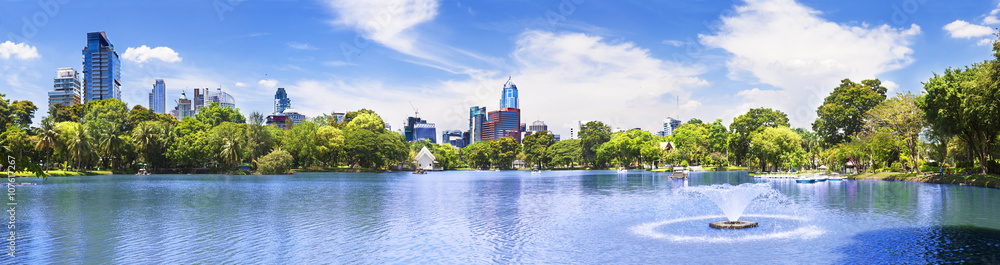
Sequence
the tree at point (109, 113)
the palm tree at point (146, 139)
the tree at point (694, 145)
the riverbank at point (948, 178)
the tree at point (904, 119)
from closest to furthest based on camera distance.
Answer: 1. the riverbank at point (948, 178)
2. the tree at point (904, 119)
3. the palm tree at point (146, 139)
4. the tree at point (109, 113)
5. the tree at point (694, 145)

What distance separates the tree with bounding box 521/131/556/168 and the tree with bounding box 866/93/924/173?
105m

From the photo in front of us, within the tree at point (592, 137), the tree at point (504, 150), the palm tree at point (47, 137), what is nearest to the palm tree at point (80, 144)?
the palm tree at point (47, 137)

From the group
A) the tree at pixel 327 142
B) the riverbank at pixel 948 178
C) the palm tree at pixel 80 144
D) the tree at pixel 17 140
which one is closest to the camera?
the riverbank at pixel 948 178

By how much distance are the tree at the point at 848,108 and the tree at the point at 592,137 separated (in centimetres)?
7040

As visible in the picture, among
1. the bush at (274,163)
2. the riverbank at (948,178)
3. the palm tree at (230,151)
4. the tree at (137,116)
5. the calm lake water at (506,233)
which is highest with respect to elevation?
the tree at (137,116)

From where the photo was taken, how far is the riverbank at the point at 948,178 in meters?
47.0

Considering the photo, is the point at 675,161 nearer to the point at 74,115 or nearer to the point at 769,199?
the point at 769,199

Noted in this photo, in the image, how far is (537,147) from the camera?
164500 millimetres

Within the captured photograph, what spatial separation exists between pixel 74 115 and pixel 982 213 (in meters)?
129

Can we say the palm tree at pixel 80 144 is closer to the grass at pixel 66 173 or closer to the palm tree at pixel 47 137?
the palm tree at pixel 47 137

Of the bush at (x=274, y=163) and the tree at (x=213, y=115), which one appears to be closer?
the bush at (x=274, y=163)

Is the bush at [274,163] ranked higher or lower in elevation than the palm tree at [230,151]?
lower

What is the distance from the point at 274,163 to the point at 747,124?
3613 inches

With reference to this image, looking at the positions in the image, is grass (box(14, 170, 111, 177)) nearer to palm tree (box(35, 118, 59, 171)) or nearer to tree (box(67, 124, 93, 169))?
palm tree (box(35, 118, 59, 171))
